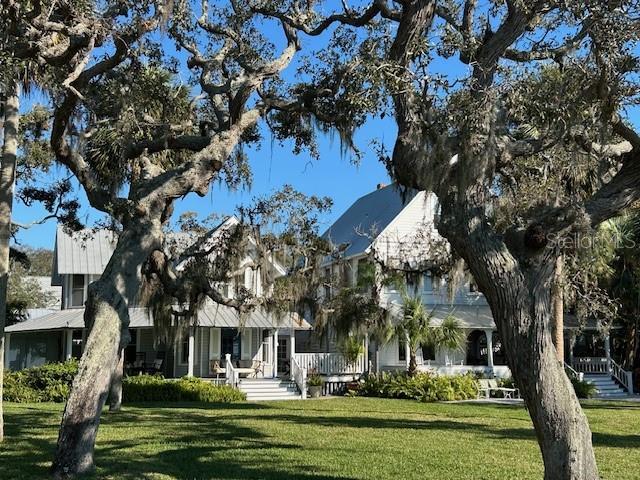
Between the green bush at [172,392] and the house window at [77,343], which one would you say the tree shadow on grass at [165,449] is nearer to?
the green bush at [172,392]

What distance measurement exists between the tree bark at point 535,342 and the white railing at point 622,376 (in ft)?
76.6

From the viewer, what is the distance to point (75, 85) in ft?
35.6

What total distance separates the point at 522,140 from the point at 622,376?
23441 mm

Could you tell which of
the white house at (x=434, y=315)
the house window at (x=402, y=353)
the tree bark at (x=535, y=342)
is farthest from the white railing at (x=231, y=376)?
the tree bark at (x=535, y=342)

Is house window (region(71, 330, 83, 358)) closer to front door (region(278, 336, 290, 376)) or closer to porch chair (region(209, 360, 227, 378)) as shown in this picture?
porch chair (region(209, 360, 227, 378))

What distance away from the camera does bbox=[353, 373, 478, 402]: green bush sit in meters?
24.4

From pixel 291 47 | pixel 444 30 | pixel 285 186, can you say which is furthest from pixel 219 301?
pixel 444 30

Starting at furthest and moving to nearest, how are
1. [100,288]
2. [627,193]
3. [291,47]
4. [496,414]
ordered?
[496,414]
[291,47]
[100,288]
[627,193]

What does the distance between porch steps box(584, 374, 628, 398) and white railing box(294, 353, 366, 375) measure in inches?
356

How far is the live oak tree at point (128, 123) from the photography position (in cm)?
888

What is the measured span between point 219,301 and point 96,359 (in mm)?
6731

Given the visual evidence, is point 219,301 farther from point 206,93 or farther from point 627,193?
point 627,193

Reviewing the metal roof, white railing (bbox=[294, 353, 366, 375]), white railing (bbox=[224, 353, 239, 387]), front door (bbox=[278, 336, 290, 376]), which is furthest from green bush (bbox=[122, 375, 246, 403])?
front door (bbox=[278, 336, 290, 376])

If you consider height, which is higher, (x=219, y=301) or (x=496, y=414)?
(x=219, y=301)
